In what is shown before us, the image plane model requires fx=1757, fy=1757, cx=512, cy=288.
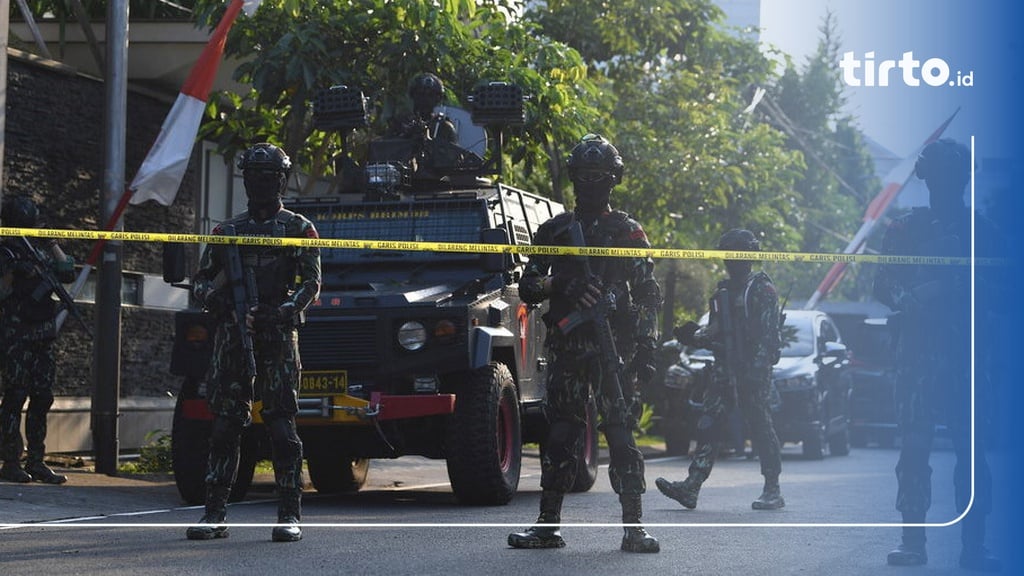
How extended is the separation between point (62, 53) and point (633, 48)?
670cm

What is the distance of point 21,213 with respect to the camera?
38.5 feet

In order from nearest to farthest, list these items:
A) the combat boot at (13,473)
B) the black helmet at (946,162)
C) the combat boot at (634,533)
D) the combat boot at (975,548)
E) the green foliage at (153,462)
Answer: the black helmet at (946,162) < the combat boot at (975,548) < the combat boot at (634,533) < the combat boot at (13,473) < the green foliage at (153,462)

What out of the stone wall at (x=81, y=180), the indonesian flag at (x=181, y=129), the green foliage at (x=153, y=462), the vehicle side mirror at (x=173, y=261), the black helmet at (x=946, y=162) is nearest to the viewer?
the black helmet at (x=946, y=162)

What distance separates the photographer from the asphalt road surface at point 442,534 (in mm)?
7469

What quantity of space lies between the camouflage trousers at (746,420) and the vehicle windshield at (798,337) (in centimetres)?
49

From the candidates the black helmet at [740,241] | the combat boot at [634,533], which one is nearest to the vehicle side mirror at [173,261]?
the combat boot at [634,533]

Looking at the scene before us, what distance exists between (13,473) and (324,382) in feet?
8.23

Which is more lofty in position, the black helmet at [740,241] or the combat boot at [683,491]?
the black helmet at [740,241]

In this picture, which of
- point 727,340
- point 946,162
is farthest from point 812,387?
point 946,162

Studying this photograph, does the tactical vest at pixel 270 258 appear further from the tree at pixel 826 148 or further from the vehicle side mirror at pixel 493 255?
the tree at pixel 826 148

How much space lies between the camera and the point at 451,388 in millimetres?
10688

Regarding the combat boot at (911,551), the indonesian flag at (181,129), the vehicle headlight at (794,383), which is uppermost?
the indonesian flag at (181,129)

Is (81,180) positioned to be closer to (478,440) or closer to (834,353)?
(478,440)

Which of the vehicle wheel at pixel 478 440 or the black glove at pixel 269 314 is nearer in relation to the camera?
the black glove at pixel 269 314
